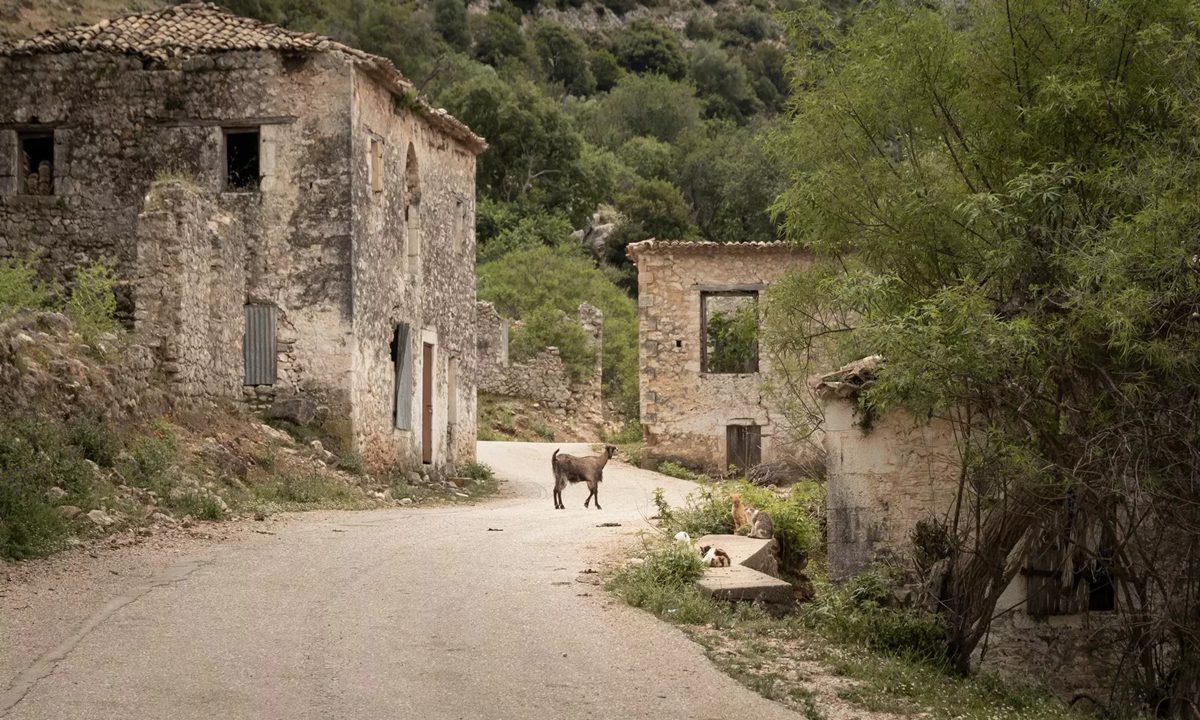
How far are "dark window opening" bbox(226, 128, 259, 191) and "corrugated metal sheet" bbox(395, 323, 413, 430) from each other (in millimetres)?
3579

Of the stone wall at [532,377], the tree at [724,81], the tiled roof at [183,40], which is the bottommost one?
the stone wall at [532,377]

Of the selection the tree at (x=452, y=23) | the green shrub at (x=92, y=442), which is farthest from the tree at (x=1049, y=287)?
the tree at (x=452, y=23)

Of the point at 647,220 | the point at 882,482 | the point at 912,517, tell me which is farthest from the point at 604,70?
the point at 912,517

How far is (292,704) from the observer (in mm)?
8234

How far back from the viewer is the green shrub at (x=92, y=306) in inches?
659

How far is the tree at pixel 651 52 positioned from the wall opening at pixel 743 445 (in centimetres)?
5601

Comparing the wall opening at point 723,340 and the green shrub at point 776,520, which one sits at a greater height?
the wall opening at point 723,340

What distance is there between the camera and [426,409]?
2589 centimetres

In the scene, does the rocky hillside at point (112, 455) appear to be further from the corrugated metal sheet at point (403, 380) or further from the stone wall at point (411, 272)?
the corrugated metal sheet at point (403, 380)

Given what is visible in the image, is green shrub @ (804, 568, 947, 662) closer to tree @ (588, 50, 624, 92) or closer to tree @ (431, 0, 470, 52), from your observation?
tree @ (431, 0, 470, 52)

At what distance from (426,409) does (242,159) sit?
218 inches

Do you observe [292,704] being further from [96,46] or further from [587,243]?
[587,243]

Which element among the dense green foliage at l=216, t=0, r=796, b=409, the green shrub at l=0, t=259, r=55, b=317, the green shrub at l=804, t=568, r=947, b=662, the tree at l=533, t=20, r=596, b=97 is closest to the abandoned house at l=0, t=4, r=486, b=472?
the green shrub at l=0, t=259, r=55, b=317

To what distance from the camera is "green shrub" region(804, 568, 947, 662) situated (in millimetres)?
11938
